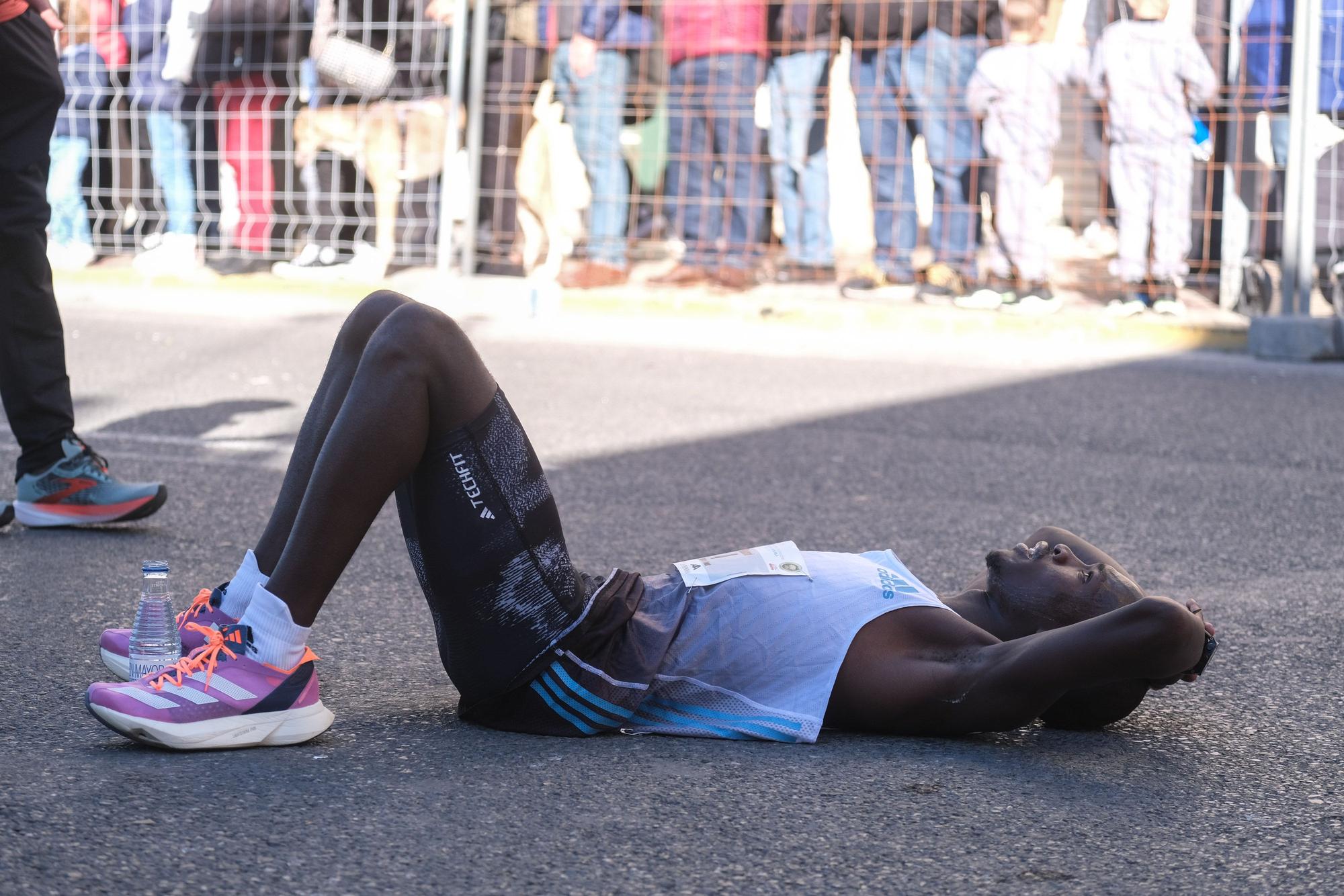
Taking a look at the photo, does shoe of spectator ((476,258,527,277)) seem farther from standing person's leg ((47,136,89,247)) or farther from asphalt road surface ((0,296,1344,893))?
asphalt road surface ((0,296,1344,893))

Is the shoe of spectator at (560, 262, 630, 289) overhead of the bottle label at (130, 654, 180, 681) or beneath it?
overhead

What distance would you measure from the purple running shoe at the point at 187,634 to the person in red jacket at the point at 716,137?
763 cm

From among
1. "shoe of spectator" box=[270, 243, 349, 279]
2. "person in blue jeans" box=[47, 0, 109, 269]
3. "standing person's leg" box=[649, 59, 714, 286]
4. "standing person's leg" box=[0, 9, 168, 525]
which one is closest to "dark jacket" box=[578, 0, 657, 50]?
"standing person's leg" box=[649, 59, 714, 286]

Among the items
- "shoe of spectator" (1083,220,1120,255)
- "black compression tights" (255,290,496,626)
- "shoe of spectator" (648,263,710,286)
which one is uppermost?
"shoe of spectator" (1083,220,1120,255)

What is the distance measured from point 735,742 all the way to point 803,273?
7746 millimetres

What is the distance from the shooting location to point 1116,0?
9.68m

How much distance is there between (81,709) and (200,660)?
1.34ft

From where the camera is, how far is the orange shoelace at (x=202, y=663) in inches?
99.3

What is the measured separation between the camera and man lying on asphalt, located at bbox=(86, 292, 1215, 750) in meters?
2.50

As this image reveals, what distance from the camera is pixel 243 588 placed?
268 cm

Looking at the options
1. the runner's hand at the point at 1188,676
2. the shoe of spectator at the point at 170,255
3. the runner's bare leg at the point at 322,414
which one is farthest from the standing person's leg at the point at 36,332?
the shoe of spectator at the point at 170,255

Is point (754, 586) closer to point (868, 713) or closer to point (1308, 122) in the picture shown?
point (868, 713)

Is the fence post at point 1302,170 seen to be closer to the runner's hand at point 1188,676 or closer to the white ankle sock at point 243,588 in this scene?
the runner's hand at point 1188,676

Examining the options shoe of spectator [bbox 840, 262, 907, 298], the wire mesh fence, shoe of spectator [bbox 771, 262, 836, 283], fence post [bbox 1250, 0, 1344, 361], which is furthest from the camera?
shoe of spectator [bbox 771, 262, 836, 283]
